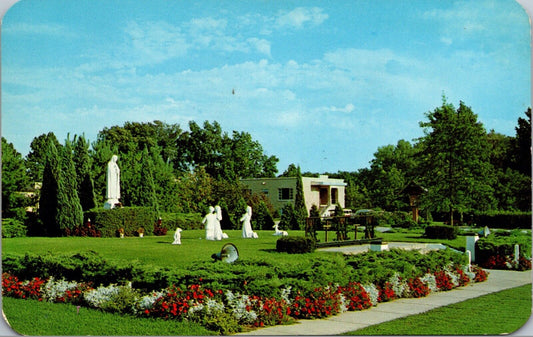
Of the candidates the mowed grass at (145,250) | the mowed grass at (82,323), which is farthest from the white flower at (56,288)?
the mowed grass at (145,250)

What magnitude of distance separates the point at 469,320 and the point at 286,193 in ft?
110

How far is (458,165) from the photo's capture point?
24297mm

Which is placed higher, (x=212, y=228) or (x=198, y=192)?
(x=198, y=192)

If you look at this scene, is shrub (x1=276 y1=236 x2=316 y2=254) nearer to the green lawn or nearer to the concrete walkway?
the concrete walkway

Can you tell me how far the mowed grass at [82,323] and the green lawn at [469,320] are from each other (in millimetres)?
2306

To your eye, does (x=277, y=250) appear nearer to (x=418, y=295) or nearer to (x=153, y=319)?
(x=418, y=295)

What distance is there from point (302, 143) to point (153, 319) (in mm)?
11932

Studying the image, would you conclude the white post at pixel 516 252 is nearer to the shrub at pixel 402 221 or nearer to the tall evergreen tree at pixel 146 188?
the tall evergreen tree at pixel 146 188

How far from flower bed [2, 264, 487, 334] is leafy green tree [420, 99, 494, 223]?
15.2 m

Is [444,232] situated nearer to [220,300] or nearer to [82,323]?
[220,300]

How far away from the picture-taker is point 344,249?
615 inches

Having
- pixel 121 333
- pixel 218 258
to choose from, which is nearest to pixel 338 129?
pixel 218 258

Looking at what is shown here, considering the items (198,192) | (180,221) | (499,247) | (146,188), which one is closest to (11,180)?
(146,188)

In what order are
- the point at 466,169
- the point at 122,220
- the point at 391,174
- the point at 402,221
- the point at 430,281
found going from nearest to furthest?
the point at 430,281 → the point at 122,220 → the point at 466,169 → the point at 402,221 → the point at 391,174
